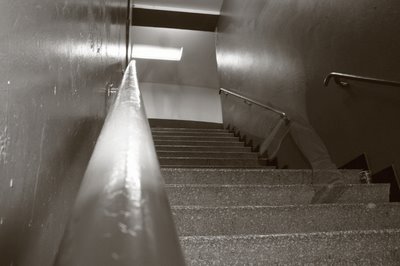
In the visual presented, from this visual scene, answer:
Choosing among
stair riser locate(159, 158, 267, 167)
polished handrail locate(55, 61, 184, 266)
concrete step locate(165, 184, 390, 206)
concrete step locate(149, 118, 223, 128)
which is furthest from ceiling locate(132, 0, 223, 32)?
polished handrail locate(55, 61, 184, 266)

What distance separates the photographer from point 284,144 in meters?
4.28

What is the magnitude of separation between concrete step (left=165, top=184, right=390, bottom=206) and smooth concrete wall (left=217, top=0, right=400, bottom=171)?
261mm

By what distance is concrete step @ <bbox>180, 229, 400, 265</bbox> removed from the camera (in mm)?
1662

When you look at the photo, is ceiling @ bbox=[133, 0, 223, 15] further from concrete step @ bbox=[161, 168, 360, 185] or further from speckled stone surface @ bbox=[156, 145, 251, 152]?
concrete step @ bbox=[161, 168, 360, 185]

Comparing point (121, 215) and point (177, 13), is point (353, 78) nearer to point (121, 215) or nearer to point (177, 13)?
point (121, 215)

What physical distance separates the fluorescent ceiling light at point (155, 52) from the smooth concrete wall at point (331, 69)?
175 inches

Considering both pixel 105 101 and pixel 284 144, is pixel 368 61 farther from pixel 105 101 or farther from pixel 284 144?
pixel 105 101

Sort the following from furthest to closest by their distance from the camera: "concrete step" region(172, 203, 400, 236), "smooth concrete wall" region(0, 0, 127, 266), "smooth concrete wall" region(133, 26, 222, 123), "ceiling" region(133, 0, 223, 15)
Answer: "smooth concrete wall" region(133, 26, 222, 123) → "ceiling" region(133, 0, 223, 15) → "concrete step" region(172, 203, 400, 236) → "smooth concrete wall" region(0, 0, 127, 266)

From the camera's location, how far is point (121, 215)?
389mm

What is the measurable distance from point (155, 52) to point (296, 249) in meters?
8.62

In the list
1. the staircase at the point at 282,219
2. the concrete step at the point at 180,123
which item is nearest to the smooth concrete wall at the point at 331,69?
the staircase at the point at 282,219

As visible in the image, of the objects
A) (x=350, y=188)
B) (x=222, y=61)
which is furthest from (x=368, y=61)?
(x=222, y=61)

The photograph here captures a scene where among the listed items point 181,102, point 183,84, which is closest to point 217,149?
point 181,102

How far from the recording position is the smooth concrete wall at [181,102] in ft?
35.3
